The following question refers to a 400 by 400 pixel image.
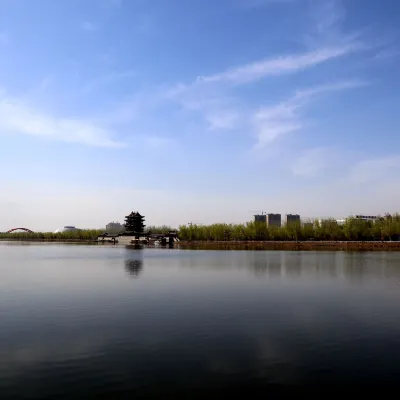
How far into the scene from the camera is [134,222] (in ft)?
524

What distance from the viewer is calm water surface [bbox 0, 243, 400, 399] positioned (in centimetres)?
1062

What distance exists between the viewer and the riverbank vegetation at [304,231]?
4350 inches

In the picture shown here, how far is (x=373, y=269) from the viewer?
3953 cm

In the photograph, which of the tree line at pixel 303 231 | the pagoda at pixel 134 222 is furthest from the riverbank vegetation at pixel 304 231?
the pagoda at pixel 134 222

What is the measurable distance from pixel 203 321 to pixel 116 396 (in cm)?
812

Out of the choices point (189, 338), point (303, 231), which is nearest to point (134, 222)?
point (303, 231)

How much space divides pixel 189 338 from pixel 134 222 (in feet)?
484

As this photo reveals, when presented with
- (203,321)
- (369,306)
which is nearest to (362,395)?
(203,321)

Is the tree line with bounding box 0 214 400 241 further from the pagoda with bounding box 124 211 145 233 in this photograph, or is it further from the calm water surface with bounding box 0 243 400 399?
the calm water surface with bounding box 0 243 400 399

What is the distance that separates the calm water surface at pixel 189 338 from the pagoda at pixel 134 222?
132 meters

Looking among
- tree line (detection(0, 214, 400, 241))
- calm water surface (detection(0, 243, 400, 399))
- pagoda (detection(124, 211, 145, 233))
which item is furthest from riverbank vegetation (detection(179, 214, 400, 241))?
calm water surface (detection(0, 243, 400, 399))

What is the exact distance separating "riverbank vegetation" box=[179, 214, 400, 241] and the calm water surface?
89.4m

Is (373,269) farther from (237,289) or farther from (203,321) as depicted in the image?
(203,321)

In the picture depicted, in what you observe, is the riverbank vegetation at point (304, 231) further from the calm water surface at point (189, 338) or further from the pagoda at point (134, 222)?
the calm water surface at point (189, 338)
